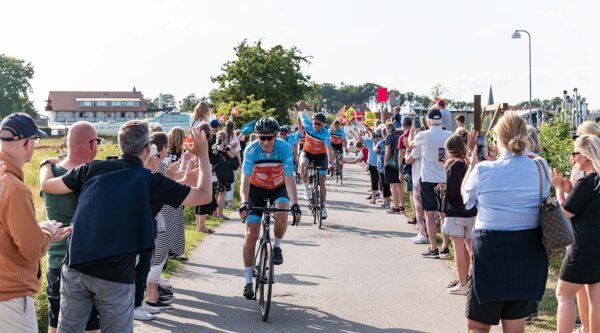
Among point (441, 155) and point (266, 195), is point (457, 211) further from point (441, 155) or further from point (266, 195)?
point (266, 195)

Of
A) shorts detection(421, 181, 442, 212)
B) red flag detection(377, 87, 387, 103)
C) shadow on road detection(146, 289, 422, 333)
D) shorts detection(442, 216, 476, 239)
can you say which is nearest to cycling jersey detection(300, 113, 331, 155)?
shorts detection(421, 181, 442, 212)

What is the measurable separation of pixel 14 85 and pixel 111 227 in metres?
146

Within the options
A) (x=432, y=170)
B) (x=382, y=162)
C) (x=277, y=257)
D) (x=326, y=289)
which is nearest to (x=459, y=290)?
(x=326, y=289)

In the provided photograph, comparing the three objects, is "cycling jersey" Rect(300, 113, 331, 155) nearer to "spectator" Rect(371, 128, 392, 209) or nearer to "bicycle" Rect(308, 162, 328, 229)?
"bicycle" Rect(308, 162, 328, 229)

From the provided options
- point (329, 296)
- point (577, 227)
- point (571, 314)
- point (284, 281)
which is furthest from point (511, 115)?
point (284, 281)

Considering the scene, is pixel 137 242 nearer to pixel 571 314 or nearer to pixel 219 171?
pixel 571 314

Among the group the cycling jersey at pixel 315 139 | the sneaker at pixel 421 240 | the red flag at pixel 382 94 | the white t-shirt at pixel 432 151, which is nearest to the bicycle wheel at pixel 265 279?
the white t-shirt at pixel 432 151

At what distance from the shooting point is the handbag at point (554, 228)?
Result: 533 cm

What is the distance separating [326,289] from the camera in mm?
9453

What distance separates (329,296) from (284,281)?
1017 mm

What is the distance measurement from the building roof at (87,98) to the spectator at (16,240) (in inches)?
6898

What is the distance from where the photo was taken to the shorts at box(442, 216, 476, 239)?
29.5ft

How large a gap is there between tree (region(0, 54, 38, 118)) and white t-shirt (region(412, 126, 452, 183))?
135 metres

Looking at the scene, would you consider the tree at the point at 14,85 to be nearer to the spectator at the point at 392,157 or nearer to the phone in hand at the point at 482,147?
the spectator at the point at 392,157
